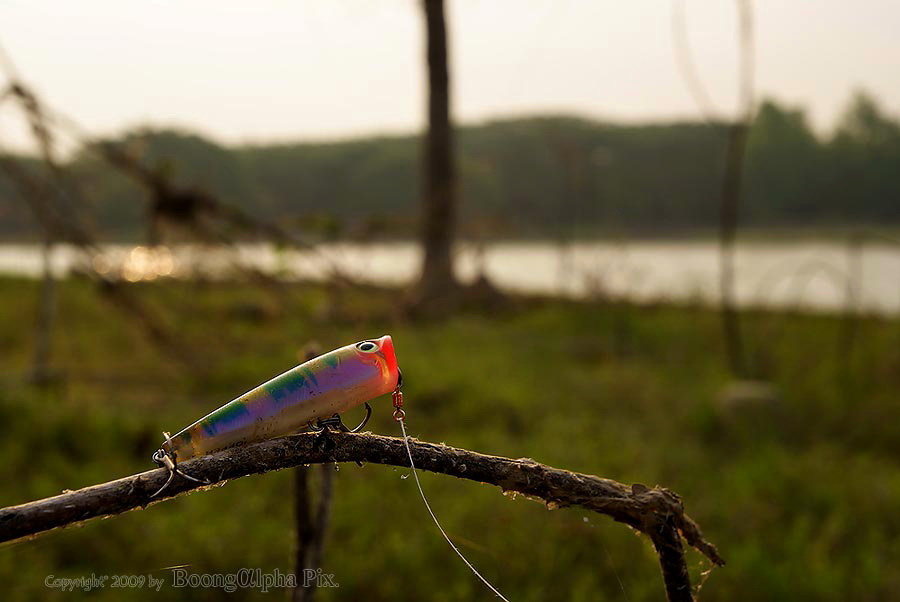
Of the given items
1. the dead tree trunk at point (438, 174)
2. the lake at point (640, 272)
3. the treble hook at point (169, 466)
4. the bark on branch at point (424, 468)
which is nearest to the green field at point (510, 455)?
the bark on branch at point (424, 468)

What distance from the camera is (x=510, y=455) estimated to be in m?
3.92

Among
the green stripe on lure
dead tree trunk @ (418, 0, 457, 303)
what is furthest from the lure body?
dead tree trunk @ (418, 0, 457, 303)

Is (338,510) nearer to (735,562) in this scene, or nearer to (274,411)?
(735,562)

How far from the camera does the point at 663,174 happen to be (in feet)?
93.1

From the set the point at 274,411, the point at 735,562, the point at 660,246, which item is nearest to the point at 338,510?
the point at 735,562

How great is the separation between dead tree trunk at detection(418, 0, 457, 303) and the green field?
2423 mm

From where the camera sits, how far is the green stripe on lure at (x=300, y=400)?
68 centimetres

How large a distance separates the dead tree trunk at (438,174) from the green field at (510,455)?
95.4 inches

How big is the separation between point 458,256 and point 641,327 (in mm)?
3392

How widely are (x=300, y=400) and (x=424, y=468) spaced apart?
0.13 metres

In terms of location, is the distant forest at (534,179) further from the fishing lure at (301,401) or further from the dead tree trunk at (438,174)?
the fishing lure at (301,401)

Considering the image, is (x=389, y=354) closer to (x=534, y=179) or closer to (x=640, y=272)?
(x=640, y=272)

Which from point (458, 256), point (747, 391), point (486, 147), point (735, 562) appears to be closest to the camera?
point (735, 562)

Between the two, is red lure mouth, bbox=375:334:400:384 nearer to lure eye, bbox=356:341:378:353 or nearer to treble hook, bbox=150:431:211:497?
lure eye, bbox=356:341:378:353
